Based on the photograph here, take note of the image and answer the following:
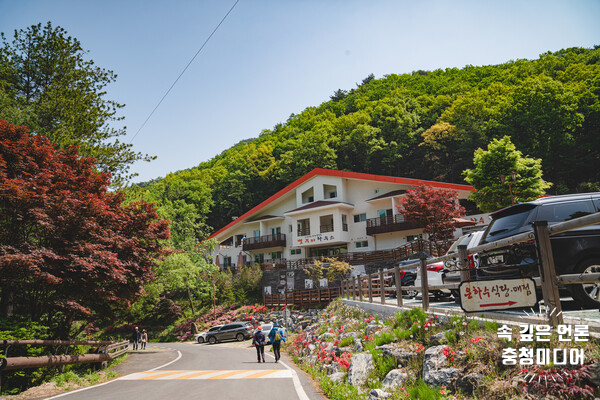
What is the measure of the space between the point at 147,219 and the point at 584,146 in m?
43.6

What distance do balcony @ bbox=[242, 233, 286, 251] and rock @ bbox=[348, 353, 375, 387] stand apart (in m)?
35.3

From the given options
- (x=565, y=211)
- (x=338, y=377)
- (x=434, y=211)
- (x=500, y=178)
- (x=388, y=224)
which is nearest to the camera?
(x=565, y=211)

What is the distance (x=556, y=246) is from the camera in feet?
20.5

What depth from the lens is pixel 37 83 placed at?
706 inches

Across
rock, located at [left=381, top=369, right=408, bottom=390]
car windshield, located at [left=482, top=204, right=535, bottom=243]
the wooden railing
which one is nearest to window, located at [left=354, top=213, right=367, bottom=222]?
the wooden railing

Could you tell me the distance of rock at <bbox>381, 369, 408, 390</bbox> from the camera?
20.3ft

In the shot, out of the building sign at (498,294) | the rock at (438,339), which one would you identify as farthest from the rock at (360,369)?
the building sign at (498,294)

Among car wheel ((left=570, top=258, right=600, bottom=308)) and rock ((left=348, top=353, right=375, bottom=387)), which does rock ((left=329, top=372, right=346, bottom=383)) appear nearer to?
rock ((left=348, top=353, right=375, bottom=387))

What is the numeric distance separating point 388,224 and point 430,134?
20.2 m

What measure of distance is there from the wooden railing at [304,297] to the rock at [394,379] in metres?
24.6

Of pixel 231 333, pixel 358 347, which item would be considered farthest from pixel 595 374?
pixel 231 333

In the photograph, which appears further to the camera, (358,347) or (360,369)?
(358,347)

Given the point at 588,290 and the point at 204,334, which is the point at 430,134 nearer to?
the point at 204,334

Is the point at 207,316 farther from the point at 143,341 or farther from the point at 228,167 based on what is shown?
the point at 228,167
